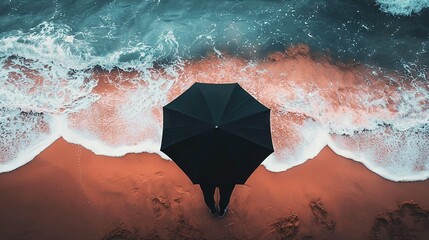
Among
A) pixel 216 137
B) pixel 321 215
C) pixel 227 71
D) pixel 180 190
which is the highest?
pixel 216 137

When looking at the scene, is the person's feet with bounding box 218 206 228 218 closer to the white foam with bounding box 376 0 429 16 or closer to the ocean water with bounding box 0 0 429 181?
the ocean water with bounding box 0 0 429 181

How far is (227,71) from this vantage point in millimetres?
9195

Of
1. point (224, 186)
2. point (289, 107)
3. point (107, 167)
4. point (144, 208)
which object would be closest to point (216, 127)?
point (224, 186)

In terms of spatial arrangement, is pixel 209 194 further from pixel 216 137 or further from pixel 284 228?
pixel 284 228

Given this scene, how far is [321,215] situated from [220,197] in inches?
84.9

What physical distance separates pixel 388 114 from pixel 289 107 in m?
2.49

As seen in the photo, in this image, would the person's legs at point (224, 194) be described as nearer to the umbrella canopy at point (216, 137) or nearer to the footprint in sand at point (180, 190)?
the umbrella canopy at point (216, 137)

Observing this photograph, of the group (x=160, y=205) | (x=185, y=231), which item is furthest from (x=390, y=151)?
(x=160, y=205)

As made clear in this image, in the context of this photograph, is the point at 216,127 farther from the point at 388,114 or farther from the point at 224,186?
the point at 388,114

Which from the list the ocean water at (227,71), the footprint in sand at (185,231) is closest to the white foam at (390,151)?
the ocean water at (227,71)

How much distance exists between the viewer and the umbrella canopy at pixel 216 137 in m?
4.50

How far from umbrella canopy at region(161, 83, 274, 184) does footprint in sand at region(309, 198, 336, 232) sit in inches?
93.3

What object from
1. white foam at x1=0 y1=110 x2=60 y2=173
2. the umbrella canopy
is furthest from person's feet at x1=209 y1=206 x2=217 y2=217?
white foam at x1=0 y1=110 x2=60 y2=173

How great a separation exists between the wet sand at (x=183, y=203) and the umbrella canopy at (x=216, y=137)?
1877 mm
